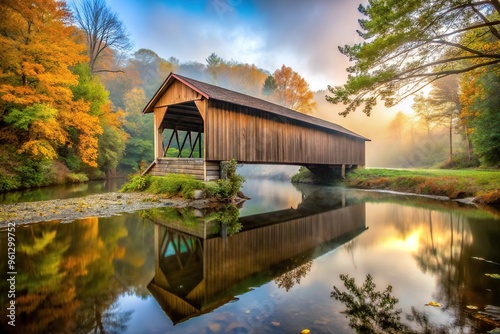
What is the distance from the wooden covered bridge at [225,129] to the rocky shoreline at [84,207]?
6.88ft

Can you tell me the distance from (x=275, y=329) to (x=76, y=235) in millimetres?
5301

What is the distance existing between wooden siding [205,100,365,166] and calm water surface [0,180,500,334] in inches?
214

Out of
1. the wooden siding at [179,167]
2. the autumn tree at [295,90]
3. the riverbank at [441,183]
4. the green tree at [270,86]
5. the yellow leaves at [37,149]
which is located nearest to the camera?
the riverbank at [441,183]

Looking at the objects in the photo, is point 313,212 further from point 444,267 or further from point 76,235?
point 76,235

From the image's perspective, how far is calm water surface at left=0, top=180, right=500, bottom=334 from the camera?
115 inches

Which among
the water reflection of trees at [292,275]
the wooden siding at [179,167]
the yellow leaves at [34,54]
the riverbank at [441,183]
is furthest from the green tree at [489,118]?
the yellow leaves at [34,54]

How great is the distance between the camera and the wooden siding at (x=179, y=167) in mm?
12547

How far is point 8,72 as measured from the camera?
13.6 metres

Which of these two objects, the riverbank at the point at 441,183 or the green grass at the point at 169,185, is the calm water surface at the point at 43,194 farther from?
the riverbank at the point at 441,183

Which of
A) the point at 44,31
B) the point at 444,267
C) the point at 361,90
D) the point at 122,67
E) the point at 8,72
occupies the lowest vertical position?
the point at 444,267

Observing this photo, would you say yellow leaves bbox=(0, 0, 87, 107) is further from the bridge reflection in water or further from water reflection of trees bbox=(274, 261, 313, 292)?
water reflection of trees bbox=(274, 261, 313, 292)

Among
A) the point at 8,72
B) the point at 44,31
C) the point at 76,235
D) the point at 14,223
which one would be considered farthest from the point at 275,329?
the point at 44,31

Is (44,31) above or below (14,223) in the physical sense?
above

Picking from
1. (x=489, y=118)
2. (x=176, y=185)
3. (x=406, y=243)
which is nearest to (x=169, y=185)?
(x=176, y=185)
